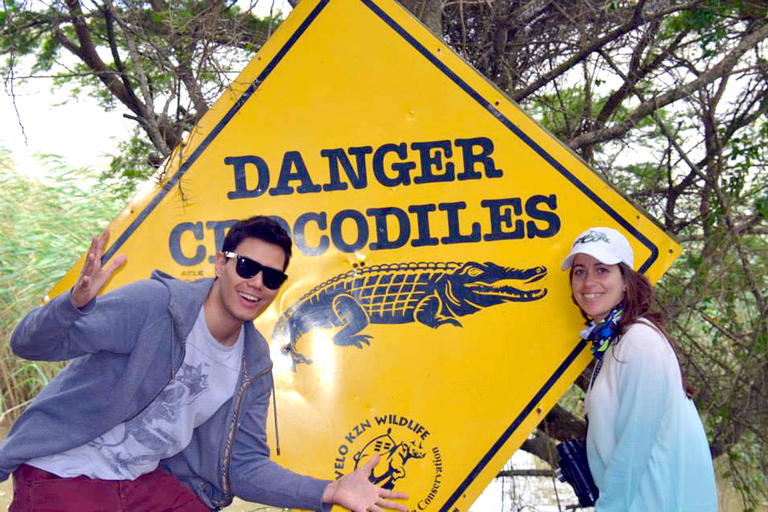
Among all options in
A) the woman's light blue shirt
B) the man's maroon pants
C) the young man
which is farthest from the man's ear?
the woman's light blue shirt

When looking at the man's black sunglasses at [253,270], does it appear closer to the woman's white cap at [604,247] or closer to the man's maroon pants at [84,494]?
the man's maroon pants at [84,494]

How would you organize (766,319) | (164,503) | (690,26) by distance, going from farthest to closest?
1. (690,26)
2. (766,319)
3. (164,503)

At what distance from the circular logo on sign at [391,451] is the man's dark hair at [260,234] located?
2.01ft

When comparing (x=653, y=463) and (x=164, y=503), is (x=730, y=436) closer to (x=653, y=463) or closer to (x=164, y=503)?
(x=653, y=463)

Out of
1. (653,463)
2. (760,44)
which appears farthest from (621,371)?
(760,44)

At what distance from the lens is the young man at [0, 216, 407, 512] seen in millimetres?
2150

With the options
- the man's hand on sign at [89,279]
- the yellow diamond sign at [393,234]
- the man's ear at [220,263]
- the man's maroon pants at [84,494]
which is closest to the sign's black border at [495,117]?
the yellow diamond sign at [393,234]

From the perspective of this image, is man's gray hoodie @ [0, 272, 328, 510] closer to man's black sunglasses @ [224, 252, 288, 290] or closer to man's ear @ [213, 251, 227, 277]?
man's ear @ [213, 251, 227, 277]

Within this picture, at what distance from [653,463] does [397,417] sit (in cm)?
79

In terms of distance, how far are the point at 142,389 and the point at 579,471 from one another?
1.39 m

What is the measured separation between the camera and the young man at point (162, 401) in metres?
2.15

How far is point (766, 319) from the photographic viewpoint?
3295 mm

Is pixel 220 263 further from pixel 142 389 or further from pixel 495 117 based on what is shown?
pixel 495 117

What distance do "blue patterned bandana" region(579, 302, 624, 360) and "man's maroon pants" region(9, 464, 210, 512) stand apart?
1.39 m
